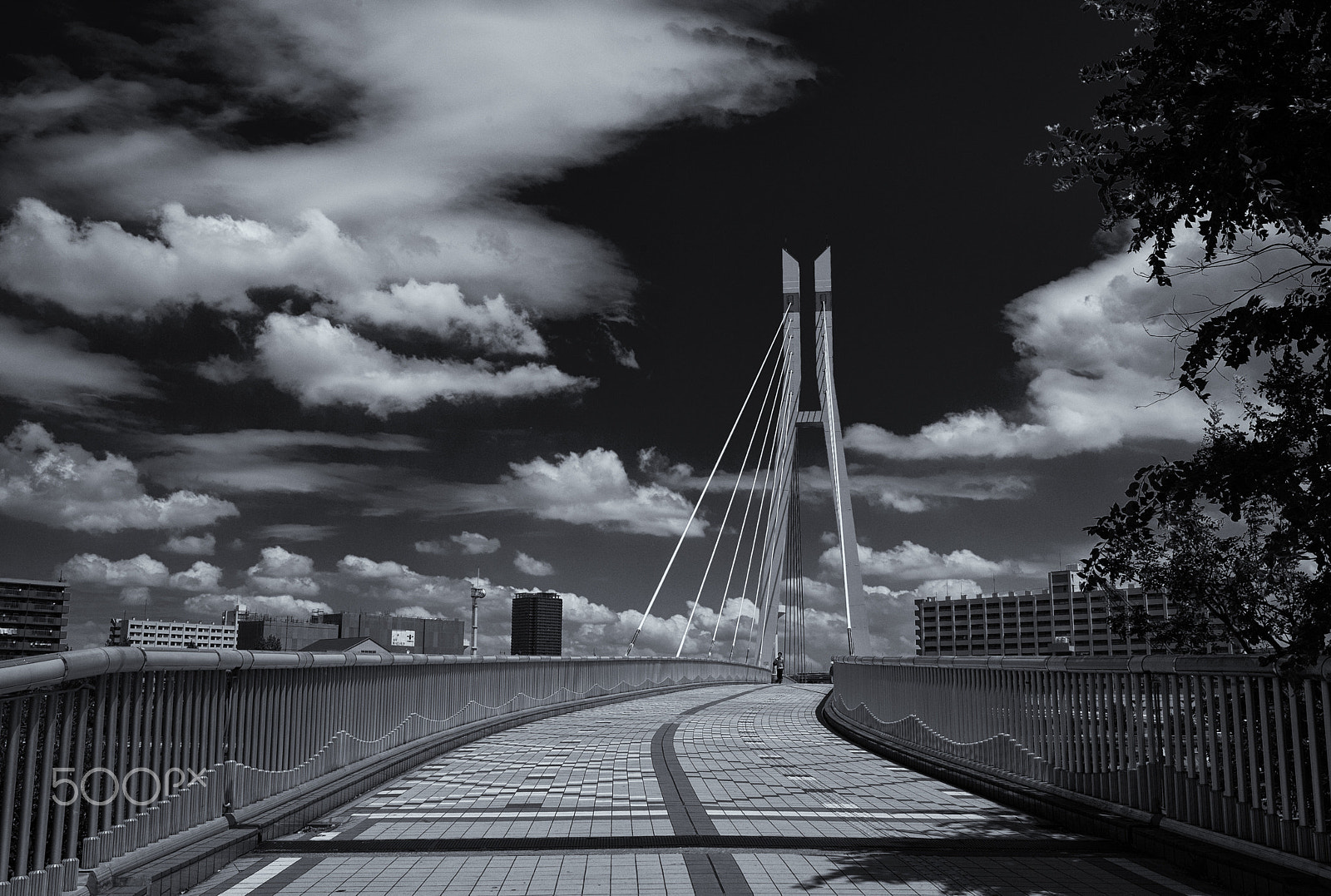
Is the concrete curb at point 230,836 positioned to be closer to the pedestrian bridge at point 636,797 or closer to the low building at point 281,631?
the pedestrian bridge at point 636,797

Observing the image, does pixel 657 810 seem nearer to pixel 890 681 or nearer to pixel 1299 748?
pixel 1299 748

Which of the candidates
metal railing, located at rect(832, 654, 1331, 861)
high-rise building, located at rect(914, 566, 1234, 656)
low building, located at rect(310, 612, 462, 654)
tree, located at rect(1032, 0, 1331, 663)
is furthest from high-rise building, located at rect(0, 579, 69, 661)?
tree, located at rect(1032, 0, 1331, 663)

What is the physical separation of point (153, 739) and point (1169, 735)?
19.7 ft

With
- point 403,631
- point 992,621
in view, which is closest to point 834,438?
point 403,631

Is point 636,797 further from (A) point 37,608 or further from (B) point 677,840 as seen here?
(A) point 37,608

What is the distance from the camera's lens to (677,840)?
22.8ft

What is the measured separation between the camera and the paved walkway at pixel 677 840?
5.95m

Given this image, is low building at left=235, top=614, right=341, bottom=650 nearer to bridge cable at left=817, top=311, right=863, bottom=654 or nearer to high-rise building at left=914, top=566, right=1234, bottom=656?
bridge cable at left=817, top=311, right=863, bottom=654

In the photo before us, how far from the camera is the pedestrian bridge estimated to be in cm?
528

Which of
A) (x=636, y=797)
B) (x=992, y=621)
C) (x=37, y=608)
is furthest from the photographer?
(x=37, y=608)

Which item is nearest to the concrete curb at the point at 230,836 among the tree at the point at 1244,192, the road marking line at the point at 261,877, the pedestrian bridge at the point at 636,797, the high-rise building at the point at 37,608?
the pedestrian bridge at the point at 636,797

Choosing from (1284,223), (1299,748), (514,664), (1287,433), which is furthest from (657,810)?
(514,664)

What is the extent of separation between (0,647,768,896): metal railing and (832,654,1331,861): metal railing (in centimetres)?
567

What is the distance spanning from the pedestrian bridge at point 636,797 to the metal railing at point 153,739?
0.02 metres
